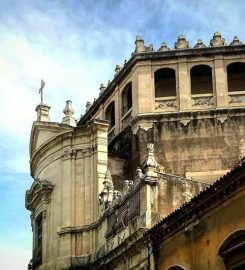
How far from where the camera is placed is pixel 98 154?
31.2 m

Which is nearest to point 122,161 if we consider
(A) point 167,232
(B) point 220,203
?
(A) point 167,232

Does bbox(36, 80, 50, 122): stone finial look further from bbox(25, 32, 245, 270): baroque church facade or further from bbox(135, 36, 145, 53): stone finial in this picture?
bbox(135, 36, 145, 53): stone finial

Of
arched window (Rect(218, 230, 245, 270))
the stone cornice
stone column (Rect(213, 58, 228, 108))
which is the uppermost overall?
the stone cornice

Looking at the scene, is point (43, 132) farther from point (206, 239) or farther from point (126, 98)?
point (206, 239)

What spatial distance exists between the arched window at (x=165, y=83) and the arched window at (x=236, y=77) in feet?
8.09

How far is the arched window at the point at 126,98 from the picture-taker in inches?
1319

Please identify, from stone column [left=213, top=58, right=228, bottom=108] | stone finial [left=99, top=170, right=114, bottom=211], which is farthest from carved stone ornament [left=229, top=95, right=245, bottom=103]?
stone finial [left=99, top=170, right=114, bottom=211]

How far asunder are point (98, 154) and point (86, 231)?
3.33 metres

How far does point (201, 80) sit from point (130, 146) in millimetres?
4391

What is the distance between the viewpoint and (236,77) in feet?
107

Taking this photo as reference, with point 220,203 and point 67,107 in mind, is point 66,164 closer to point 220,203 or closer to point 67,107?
point 67,107

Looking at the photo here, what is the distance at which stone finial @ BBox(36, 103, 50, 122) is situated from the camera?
35625 mm

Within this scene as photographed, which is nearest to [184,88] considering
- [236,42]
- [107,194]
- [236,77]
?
[236,77]

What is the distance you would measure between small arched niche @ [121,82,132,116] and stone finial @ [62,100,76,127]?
7.88ft
